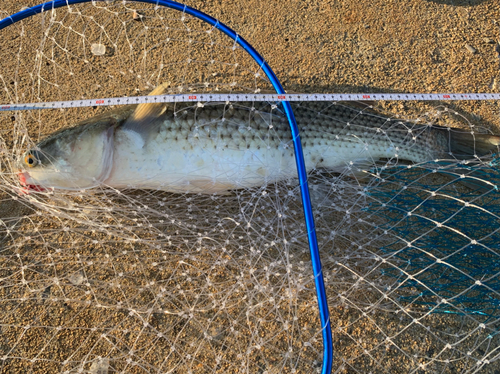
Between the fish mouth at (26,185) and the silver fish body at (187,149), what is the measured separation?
0.01 metres

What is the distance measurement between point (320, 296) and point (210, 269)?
800 mm

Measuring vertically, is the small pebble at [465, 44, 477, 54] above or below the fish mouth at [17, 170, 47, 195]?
above

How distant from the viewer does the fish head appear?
2189 mm

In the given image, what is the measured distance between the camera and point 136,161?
2.27 metres

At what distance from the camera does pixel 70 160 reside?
2232 mm

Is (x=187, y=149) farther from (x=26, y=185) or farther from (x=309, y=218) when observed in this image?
(x=26, y=185)

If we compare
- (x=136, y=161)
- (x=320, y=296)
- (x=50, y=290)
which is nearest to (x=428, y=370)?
(x=320, y=296)

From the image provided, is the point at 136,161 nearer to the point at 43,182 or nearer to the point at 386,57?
the point at 43,182

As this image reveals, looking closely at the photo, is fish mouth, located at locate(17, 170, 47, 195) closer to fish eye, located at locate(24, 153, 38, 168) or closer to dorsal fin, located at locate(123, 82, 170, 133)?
fish eye, located at locate(24, 153, 38, 168)

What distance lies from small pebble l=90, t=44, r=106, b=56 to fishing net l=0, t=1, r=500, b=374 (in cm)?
71

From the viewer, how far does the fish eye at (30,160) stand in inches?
85.6

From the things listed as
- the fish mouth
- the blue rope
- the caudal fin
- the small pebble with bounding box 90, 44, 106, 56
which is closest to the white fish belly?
the blue rope

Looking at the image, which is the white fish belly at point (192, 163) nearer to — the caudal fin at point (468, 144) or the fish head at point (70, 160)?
the fish head at point (70, 160)

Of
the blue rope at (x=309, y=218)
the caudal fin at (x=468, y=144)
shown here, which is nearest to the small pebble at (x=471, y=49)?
the caudal fin at (x=468, y=144)
